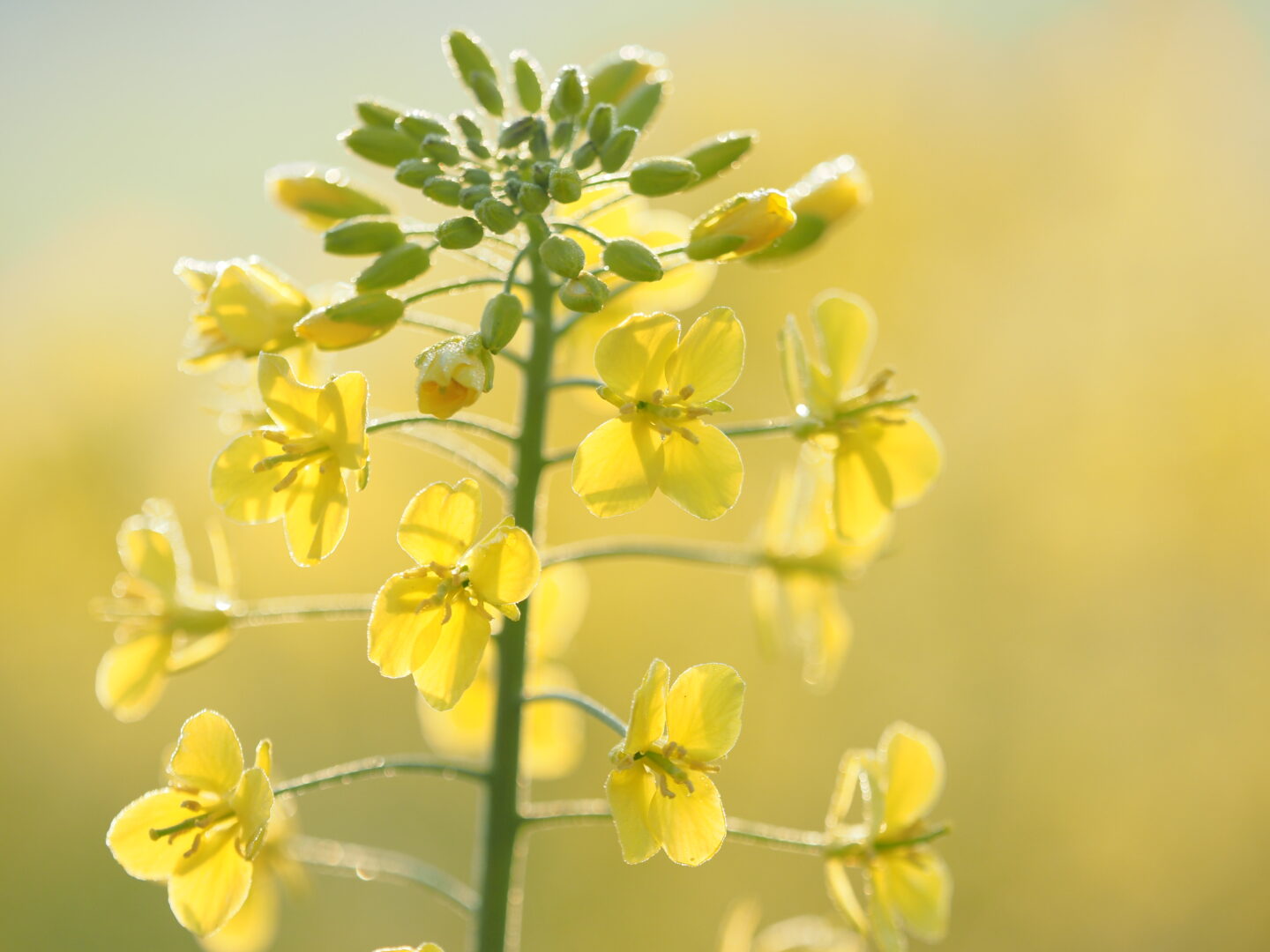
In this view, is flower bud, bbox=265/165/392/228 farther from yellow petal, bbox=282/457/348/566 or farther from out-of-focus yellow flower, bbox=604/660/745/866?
out-of-focus yellow flower, bbox=604/660/745/866

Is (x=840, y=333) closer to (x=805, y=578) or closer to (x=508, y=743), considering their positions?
(x=805, y=578)

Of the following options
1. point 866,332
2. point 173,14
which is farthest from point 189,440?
point 866,332

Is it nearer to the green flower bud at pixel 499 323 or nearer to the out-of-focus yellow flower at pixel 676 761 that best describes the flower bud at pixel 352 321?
the green flower bud at pixel 499 323

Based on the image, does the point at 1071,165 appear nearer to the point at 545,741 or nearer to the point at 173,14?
the point at 545,741

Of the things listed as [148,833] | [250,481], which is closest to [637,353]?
[250,481]

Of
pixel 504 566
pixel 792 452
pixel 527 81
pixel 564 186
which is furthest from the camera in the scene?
pixel 792 452

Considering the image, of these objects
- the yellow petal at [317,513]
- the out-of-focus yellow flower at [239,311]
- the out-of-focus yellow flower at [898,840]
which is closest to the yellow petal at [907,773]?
the out-of-focus yellow flower at [898,840]

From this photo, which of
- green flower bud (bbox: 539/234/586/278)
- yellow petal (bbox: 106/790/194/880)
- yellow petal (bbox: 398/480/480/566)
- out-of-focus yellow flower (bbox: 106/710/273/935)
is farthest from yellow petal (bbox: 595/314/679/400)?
yellow petal (bbox: 106/790/194/880)
